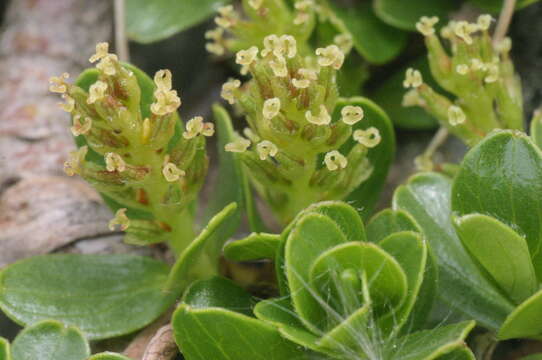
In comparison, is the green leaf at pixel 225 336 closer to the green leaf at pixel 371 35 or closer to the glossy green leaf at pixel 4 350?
the glossy green leaf at pixel 4 350

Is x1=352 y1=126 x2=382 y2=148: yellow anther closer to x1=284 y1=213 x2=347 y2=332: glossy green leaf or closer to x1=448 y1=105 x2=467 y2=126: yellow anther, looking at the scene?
x1=448 y1=105 x2=467 y2=126: yellow anther

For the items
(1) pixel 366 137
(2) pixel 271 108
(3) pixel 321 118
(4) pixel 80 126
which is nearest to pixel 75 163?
(4) pixel 80 126

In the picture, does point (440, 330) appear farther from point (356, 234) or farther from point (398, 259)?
point (356, 234)

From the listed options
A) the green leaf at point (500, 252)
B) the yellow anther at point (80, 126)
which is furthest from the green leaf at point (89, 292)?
the green leaf at point (500, 252)

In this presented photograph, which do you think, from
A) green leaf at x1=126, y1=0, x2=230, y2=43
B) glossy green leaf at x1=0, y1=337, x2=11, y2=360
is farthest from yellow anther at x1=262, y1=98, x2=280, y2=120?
green leaf at x1=126, y1=0, x2=230, y2=43

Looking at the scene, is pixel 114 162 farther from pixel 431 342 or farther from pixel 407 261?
pixel 431 342

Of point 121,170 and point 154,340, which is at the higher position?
point 121,170

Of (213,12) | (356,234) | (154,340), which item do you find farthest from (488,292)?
(213,12)
